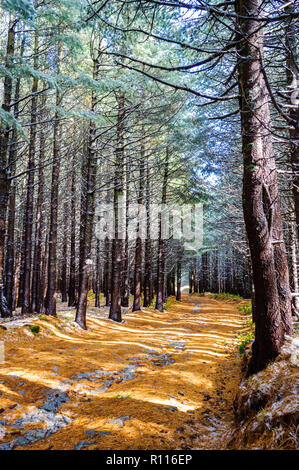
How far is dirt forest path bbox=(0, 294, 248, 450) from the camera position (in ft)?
9.04

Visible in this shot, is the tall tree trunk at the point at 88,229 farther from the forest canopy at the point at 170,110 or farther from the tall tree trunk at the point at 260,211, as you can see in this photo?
the tall tree trunk at the point at 260,211

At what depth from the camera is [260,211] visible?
3.59 meters

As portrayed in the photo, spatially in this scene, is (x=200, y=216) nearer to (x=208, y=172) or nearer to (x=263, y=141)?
(x=208, y=172)

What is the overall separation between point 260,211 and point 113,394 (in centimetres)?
339

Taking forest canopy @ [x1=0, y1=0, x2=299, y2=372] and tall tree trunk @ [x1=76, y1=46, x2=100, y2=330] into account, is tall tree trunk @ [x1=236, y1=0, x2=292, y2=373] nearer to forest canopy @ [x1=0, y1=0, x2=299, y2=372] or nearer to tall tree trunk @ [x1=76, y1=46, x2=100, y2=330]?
forest canopy @ [x1=0, y1=0, x2=299, y2=372]

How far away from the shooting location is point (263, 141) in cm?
376

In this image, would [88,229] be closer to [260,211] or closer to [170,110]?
[170,110]

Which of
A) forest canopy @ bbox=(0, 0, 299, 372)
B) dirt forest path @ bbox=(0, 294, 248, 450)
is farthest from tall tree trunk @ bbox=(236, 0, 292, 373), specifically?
dirt forest path @ bbox=(0, 294, 248, 450)

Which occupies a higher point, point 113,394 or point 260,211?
point 260,211

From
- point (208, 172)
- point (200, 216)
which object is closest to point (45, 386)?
point (208, 172)

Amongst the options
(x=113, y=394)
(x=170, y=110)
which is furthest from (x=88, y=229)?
(x=113, y=394)

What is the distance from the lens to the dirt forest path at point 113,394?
276 cm

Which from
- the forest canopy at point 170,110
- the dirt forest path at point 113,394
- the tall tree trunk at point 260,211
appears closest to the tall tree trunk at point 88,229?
the forest canopy at point 170,110

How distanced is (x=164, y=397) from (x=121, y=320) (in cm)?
866
